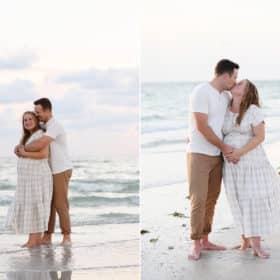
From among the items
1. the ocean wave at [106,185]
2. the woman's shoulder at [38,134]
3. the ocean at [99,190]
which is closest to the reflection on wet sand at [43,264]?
the woman's shoulder at [38,134]

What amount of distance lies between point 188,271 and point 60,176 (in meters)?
0.99

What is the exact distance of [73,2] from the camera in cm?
527

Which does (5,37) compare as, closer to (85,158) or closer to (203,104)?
(85,158)

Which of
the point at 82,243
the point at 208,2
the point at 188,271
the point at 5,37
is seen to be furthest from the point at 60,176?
the point at 5,37

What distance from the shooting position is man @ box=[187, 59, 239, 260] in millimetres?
3189

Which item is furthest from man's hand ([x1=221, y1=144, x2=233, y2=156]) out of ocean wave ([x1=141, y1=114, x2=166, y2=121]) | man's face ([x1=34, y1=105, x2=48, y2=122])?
man's face ([x1=34, y1=105, x2=48, y2=122])

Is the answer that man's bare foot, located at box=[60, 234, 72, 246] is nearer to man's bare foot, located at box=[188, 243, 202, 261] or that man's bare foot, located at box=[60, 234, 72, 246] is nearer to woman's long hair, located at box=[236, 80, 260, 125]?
man's bare foot, located at box=[188, 243, 202, 261]

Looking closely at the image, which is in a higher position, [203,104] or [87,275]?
[203,104]

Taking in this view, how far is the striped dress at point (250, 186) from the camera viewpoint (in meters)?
3.23

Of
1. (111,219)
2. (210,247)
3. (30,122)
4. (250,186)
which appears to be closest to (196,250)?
(210,247)

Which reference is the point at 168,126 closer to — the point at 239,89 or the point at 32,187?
the point at 32,187

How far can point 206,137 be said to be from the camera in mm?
3199

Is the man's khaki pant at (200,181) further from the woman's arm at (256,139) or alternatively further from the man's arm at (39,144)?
the man's arm at (39,144)

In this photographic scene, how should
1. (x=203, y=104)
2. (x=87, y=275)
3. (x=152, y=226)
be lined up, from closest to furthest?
(x=203, y=104) < (x=87, y=275) < (x=152, y=226)
